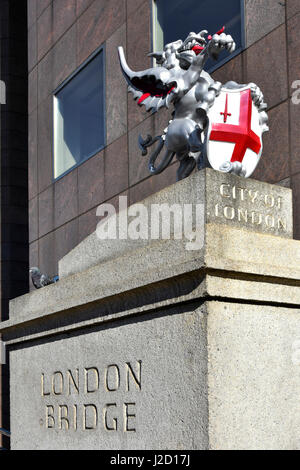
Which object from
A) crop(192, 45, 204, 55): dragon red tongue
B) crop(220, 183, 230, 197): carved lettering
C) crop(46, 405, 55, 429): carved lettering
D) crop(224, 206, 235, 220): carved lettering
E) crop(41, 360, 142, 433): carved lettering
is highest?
crop(192, 45, 204, 55): dragon red tongue

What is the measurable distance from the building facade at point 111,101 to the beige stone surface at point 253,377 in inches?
86.0

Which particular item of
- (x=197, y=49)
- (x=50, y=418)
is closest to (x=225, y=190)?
(x=197, y=49)

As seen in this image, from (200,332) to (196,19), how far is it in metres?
6.91

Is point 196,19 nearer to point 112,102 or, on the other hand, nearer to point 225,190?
point 112,102

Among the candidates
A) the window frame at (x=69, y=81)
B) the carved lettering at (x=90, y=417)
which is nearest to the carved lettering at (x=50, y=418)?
the carved lettering at (x=90, y=417)

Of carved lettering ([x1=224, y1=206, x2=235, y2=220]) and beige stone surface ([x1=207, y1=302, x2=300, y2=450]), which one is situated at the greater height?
carved lettering ([x1=224, y1=206, x2=235, y2=220])

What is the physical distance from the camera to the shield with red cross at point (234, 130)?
22.8 ft

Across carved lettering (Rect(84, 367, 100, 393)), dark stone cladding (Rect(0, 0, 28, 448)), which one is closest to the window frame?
carved lettering (Rect(84, 367, 100, 393))

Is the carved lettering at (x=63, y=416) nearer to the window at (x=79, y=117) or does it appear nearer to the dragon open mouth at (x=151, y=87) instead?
the dragon open mouth at (x=151, y=87)

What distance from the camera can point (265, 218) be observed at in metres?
6.55

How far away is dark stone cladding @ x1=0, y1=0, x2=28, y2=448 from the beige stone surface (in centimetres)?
1753

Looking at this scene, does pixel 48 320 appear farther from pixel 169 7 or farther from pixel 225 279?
pixel 169 7

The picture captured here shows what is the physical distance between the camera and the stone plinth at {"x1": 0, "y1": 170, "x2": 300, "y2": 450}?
227 inches

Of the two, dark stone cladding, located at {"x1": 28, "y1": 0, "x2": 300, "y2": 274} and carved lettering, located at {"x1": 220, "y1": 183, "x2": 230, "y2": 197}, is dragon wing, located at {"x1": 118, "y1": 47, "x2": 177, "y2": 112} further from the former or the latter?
dark stone cladding, located at {"x1": 28, "y1": 0, "x2": 300, "y2": 274}
